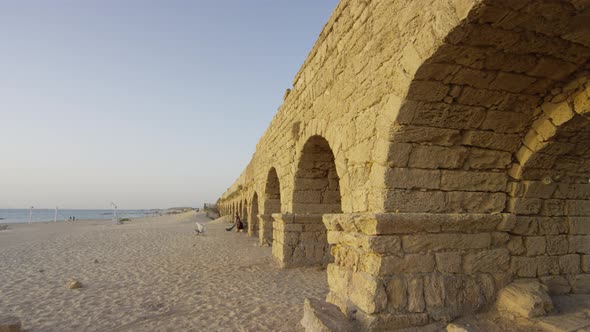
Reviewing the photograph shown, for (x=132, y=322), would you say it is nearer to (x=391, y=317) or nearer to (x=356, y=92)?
(x=391, y=317)

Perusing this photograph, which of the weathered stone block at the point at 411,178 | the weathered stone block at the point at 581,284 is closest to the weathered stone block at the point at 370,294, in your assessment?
the weathered stone block at the point at 411,178

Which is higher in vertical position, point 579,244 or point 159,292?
point 579,244

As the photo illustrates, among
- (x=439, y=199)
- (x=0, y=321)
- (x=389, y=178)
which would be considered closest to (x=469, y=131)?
(x=439, y=199)

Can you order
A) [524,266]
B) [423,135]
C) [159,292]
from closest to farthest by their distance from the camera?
1. [423,135]
2. [524,266]
3. [159,292]

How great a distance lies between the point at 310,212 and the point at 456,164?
13.9ft

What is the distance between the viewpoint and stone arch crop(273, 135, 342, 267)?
23.5 feet

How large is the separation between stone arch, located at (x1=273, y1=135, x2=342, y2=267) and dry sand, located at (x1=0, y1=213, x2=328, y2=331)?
371mm

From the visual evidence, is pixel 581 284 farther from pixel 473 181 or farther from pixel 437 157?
pixel 437 157

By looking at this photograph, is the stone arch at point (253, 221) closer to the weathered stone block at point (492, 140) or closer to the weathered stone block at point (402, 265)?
the weathered stone block at point (402, 265)

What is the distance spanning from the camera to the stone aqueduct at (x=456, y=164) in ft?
9.56

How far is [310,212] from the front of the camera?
7.42 meters

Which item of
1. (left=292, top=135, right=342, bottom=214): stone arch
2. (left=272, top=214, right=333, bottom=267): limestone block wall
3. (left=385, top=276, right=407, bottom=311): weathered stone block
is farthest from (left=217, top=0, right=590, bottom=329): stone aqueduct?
(left=272, top=214, right=333, bottom=267): limestone block wall

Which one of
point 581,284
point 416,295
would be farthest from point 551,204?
point 416,295

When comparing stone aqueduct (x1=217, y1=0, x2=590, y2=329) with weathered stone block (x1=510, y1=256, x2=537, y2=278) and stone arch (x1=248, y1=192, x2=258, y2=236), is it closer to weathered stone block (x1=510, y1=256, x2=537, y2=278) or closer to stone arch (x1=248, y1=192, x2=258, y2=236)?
weathered stone block (x1=510, y1=256, x2=537, y2=278)
